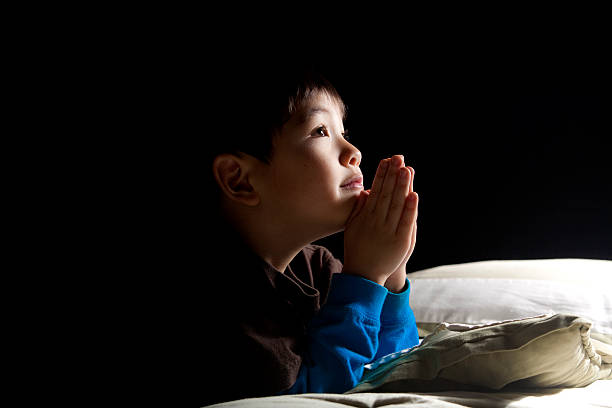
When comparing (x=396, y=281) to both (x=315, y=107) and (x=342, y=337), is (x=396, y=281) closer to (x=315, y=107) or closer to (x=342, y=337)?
(x=342, y=337)

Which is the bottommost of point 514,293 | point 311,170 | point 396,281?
point 514,293

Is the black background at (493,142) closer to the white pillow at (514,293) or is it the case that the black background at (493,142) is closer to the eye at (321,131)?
the white pillow at (514,293)

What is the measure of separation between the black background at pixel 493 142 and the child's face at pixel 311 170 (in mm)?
1133

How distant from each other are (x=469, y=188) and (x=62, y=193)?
140cm

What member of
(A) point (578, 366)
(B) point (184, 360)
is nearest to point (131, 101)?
(B) point (184, 360)

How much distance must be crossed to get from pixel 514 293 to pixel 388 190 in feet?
1.69

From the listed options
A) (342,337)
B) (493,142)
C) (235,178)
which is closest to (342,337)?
(342,337)

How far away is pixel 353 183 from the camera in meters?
0.88

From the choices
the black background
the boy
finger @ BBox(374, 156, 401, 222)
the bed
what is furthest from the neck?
the black background

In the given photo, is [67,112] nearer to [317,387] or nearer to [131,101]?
[131,101]

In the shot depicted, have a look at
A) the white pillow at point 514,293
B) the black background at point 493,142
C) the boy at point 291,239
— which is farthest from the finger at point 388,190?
the black background at point 493,142

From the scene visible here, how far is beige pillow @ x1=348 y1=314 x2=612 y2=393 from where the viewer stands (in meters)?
Result: 0.63

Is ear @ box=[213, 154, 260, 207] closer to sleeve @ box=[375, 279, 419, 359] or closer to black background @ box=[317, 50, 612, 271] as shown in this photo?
sleeve @ box=[375, 279, 419, 359]

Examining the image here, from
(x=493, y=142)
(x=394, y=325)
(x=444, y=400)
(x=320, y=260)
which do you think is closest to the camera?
(x=444, y=400)
